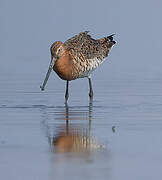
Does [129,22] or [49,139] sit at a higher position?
[129,22]

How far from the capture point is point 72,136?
10656 millimetres

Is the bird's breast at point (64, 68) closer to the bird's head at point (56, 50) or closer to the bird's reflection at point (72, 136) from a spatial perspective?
the bird's head at point (56, 50)

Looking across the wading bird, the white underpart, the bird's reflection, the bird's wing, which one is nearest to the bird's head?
the wading bird

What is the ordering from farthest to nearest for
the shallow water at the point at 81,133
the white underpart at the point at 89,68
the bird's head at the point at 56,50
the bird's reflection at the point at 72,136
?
the white underpart at the point at 89,68 < the bird's head at the point at 56,50 < the bird's reflection at the point at 72,136 < the shallow water at the point at 81,133

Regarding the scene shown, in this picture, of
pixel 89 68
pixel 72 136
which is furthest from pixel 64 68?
pixel 72 136

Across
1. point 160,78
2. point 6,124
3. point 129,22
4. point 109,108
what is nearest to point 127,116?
point 109,108

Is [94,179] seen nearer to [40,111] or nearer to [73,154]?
[73,154]

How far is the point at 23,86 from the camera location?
16.9 m

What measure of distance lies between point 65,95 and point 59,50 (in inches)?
32.7

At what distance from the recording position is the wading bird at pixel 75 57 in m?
15.2

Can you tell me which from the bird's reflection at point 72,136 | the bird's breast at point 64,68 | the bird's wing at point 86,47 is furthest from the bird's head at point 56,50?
the bird's reflection at point 72,136

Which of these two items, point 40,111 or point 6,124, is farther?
point 40,111

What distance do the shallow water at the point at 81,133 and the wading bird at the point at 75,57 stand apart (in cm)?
42

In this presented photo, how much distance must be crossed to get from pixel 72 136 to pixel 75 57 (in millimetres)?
5451
